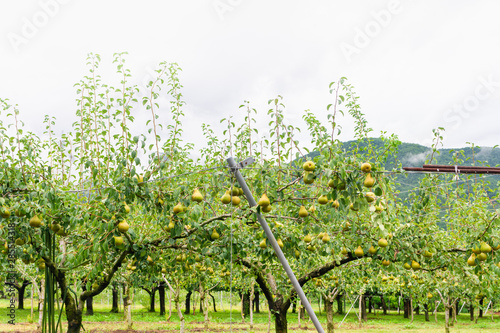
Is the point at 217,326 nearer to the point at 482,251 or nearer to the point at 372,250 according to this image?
the point at 372,250

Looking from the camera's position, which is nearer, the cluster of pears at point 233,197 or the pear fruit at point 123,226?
the cluster of pears at point 233,197

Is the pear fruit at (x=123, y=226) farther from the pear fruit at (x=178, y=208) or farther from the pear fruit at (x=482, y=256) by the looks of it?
the pear fruit at (x=482, y=256)

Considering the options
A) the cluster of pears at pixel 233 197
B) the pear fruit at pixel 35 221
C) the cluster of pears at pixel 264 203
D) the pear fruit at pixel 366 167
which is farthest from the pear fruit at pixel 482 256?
the pear fruit at pixel 35 221

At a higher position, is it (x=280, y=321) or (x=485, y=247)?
(x=485, y=247)

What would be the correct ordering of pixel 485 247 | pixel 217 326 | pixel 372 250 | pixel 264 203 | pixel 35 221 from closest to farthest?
pixel 264 203, pixel 35 221, pixel 485 247, pixel 372 250, pixel 217 326

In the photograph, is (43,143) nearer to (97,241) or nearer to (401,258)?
(97,241)

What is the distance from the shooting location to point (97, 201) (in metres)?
4.88

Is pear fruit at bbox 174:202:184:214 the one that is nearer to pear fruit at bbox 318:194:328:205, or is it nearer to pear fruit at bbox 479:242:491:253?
pear fruit at bbox 318:194:328:205

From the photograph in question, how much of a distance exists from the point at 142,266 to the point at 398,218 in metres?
4.11

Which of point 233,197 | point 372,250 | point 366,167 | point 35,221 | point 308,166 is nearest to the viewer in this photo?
point 366,167

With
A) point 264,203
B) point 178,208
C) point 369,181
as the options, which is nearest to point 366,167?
point 369,181

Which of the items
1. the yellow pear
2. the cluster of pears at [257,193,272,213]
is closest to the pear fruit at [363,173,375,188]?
the cluster of pears at [257,193,272,213]

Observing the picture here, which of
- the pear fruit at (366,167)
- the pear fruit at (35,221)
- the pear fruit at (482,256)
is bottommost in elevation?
the pear fruit at (482,256)

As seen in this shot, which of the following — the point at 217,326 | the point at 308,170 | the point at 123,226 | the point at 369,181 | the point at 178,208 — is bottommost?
the point at 217,326
